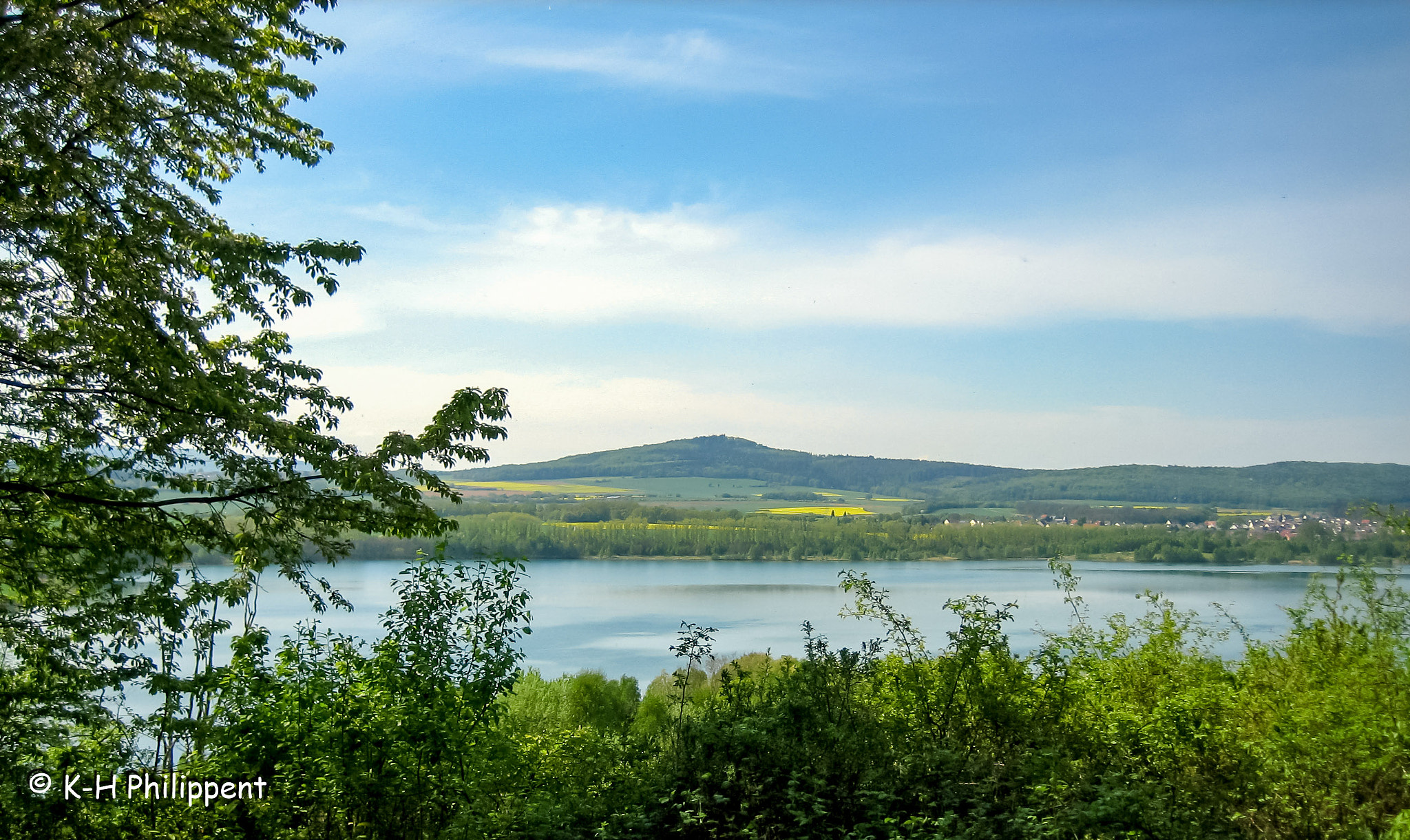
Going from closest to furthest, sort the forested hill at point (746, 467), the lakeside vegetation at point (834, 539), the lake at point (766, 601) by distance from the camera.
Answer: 1. the lake at point (766, 601)
2. the lakeside vegetation at point (834, 539)
3. the forested hill at point (746, 467)

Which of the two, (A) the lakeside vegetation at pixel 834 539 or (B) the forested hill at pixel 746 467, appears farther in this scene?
(B) the forested hill at pixel 746 467

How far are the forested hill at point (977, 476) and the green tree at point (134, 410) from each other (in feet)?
22.5

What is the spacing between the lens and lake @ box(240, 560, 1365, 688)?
14328mm

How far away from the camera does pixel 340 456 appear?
17.1 ft

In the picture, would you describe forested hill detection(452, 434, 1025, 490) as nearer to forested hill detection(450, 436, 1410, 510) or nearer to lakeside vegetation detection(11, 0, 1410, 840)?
forested hill detection(450, 436, 1410, 510)

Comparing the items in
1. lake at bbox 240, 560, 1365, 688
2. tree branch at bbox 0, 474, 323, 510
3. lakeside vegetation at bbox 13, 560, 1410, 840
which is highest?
tree branch at bbox 0, 474, 323, 510

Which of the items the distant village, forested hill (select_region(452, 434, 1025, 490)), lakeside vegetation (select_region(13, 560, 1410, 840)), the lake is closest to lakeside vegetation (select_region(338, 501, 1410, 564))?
the distant village

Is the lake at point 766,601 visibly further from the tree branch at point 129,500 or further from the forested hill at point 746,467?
the forested hill at point 746,467

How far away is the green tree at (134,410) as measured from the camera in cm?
456

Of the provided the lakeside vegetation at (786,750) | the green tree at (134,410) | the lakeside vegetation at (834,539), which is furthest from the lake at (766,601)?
the green tree at (134,410)

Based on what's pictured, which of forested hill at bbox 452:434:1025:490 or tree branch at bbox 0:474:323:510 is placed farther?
forested hill at bbox 452:434:1025:490

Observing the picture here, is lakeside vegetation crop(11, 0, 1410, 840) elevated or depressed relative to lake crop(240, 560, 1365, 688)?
elevated

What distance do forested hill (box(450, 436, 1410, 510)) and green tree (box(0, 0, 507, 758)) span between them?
686 centimetres

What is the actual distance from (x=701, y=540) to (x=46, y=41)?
37.5 meters
